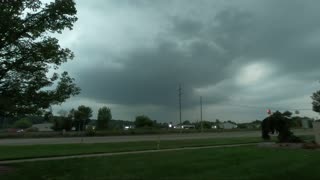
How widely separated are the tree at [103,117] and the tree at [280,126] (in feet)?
328

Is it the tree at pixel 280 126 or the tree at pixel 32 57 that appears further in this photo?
the tree at pixel 280 126

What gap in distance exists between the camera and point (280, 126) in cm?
3212

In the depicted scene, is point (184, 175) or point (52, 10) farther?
point (52, 10)

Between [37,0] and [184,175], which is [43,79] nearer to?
[37,0]

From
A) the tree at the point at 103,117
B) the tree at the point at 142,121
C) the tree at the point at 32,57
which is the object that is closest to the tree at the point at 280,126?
the tree at the point at 32,57

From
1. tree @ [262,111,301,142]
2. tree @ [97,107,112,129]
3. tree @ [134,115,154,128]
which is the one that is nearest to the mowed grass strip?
tree @ [262,111,301,142]

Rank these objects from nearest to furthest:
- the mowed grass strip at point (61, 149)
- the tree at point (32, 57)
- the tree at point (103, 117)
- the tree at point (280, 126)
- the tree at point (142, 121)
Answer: the tree at point (32, 57) < the mowed grass strip at point (61, 149) < the tree at point (280, 126) < the tree at point (103, 117) < the tree at point (142, 121)

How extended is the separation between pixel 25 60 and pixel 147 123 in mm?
130534

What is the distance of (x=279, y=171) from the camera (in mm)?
14266

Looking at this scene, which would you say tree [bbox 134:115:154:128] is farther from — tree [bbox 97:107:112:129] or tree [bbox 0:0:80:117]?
tree [bbox 0:0:80:117]

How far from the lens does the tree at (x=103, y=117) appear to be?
13445cm

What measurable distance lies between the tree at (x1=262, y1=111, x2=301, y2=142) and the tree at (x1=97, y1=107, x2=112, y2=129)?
99.9 metres

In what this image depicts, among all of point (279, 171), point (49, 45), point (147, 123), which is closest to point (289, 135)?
point (279, 171)

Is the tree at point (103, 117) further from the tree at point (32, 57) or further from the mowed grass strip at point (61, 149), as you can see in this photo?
the tree at point (32, 57)
